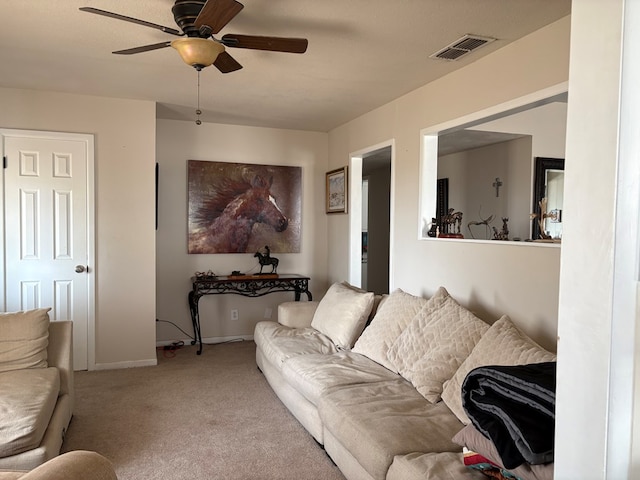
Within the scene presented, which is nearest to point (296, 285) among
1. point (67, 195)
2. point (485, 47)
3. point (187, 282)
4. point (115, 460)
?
point (187, 282)

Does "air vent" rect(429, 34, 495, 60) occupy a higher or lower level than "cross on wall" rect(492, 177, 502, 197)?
higher

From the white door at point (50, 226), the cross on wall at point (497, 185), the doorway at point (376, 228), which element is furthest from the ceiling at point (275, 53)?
the doorway at point (376, 228)

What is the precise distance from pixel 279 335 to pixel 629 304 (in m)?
3.08

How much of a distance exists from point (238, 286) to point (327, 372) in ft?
7.69

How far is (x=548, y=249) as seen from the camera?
253cm

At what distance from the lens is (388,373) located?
2842mm

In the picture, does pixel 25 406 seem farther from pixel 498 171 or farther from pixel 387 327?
pixel 498 171

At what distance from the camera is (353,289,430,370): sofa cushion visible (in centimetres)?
305

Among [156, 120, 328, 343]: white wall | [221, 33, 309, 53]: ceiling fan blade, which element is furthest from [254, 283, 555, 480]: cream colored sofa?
[221, 33, 309, 53]: ceiling fan blade

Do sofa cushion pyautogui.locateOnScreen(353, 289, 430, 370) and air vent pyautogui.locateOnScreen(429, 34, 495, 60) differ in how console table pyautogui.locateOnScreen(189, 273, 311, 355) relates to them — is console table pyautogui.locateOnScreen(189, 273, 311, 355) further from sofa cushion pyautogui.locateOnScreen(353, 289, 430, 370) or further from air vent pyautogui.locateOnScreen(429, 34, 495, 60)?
air vent pyautogui.locateOnScreen(429, 34, 495, 60)

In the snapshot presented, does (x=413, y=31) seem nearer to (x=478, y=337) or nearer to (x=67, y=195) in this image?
(x=478, y=337)

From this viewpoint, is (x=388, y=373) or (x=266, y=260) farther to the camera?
(x=266, y=260)

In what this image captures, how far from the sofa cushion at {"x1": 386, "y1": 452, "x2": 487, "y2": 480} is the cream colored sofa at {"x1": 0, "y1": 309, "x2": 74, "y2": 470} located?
162cm

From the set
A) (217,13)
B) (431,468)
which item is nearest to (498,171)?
(217,13)
